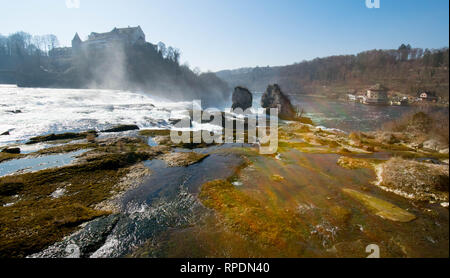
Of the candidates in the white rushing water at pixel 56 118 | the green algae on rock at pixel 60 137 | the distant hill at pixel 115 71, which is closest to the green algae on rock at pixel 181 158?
the green algae on rock at pixel 60 137

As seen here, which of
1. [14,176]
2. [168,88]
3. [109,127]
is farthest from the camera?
[168,88]

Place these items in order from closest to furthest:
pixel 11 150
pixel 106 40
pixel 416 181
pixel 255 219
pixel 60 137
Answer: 1. pixel 255 219
2. pixel 416 181
3. pixel 11 150
4. pixel 60 137
5. pixel 106 40

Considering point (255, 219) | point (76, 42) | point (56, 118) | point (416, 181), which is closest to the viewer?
point (255, 219)

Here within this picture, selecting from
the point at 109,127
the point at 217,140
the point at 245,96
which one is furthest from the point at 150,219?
the point at 245,96

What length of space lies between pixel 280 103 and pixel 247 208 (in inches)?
1927

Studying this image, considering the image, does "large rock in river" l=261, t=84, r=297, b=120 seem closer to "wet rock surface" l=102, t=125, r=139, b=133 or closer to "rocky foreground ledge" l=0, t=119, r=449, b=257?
"rocky foreground ledge" l=0, t=119, r=449, b=257

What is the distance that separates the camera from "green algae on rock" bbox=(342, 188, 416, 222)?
35.4ft

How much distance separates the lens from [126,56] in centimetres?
10681

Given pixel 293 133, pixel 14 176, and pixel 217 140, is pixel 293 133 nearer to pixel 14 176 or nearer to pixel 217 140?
pixel 217 140

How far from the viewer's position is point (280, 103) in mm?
56188

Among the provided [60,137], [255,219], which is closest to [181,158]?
[255,219]

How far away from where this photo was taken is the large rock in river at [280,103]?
177ft

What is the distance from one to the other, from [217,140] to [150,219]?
61.7 feet

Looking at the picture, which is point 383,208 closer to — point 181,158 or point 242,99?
point 181,158
